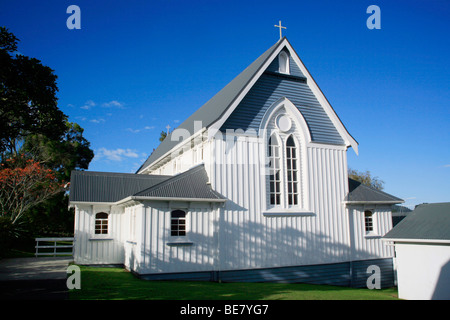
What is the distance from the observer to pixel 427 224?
46.6 ft

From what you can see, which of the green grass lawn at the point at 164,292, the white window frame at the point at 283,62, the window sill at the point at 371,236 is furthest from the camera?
the window sill at the point at 371,236

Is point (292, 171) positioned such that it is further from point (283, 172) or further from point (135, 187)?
point (135, 187)

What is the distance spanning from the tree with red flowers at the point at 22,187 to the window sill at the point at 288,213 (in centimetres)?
2260

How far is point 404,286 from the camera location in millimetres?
14391

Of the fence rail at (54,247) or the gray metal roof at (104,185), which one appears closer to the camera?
the gray metal roof at (104,185)

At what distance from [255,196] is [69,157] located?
101 ft

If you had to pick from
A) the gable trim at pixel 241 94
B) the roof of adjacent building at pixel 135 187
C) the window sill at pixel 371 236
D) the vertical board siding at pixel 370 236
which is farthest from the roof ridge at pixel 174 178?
the window sill at pixel 371 236

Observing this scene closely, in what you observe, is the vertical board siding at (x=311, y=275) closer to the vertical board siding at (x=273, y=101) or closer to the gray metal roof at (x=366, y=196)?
the gray metal roof at (x=366, y=196)

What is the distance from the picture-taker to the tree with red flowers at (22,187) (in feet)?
96.0

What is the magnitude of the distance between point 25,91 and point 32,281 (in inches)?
291

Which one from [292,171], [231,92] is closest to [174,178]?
[292,171]
